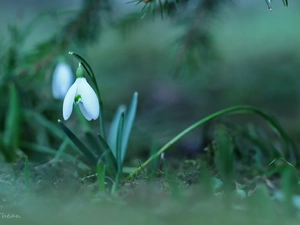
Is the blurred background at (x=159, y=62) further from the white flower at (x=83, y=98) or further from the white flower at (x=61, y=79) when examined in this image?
the white flower at (x=83, y=98)

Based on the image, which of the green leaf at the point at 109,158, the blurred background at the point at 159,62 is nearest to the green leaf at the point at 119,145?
the green leaf at the point at 109,158

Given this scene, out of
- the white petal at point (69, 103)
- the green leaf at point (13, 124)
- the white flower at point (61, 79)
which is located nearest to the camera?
the white petal at point (69, 103)

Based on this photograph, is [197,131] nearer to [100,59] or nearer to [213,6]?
[213,6]

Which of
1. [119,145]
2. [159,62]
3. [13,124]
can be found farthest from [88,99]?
[159,62]

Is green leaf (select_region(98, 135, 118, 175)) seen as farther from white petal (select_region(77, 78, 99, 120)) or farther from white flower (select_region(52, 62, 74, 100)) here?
white flower (select_region(52, 62, 74, 100))

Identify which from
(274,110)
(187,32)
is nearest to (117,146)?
(187,32)

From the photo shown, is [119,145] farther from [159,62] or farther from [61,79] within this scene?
[159,62]
